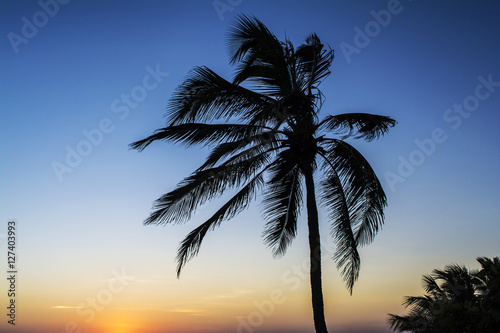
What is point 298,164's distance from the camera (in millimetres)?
10914

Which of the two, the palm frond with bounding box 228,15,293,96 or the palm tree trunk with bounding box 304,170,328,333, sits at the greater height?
the palm frond with bounding box 228,15,293,96

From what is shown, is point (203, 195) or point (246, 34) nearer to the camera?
point (203, 195)

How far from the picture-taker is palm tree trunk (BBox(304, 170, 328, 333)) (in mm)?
9664

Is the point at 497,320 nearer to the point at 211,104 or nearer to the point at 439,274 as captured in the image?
the point at 211,104

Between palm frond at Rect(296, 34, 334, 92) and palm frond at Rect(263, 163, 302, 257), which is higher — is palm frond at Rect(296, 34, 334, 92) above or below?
above

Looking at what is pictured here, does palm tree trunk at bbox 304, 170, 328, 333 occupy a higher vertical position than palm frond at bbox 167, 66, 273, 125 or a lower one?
lower

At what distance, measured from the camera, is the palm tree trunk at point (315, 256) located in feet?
31.7

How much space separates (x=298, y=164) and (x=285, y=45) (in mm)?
2885

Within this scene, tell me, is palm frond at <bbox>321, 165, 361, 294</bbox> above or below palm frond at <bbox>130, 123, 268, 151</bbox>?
below

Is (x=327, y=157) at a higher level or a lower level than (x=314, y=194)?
higher

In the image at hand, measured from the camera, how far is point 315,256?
33.0 ft

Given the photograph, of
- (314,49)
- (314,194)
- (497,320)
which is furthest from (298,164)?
(497,320)

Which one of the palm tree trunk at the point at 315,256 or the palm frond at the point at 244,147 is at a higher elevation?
the palm frond at the point at 244,147

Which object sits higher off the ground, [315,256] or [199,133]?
[199,133]
